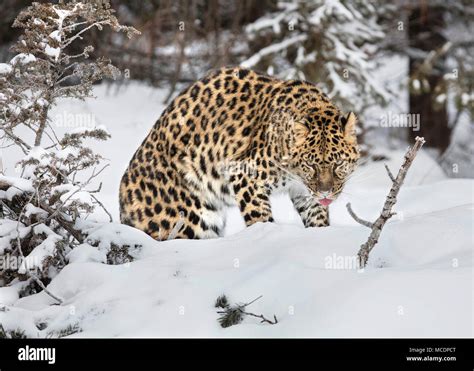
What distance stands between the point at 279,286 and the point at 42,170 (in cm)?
204

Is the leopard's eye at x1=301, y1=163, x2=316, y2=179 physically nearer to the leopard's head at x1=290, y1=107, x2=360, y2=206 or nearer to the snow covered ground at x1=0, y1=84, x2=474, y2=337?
the leopard's head at x1=290, y1=107, x2=360, y2=206

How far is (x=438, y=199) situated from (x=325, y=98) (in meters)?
2.26

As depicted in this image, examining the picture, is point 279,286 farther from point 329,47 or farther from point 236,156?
point 329,47

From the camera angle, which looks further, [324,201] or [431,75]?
[431,75]

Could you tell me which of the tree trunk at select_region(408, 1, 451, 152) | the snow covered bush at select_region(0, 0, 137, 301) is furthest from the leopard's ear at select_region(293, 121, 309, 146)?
the tree trunk at select_region(408, 1, 451, 152)

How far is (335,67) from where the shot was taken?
14641 mm

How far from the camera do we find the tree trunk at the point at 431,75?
17.3 m

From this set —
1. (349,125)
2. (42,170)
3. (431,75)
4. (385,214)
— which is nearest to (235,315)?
(385,214)

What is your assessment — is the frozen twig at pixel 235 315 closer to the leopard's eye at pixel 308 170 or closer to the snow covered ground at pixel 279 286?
the snow covered ground at pixel 279 286

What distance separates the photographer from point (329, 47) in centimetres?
1462

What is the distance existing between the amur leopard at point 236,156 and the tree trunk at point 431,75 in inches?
378

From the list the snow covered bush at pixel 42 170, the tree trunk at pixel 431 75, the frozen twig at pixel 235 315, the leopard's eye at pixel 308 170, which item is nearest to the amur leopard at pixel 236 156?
the leopard's eye at pixel 308 170

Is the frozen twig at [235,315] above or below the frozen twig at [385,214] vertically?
below
